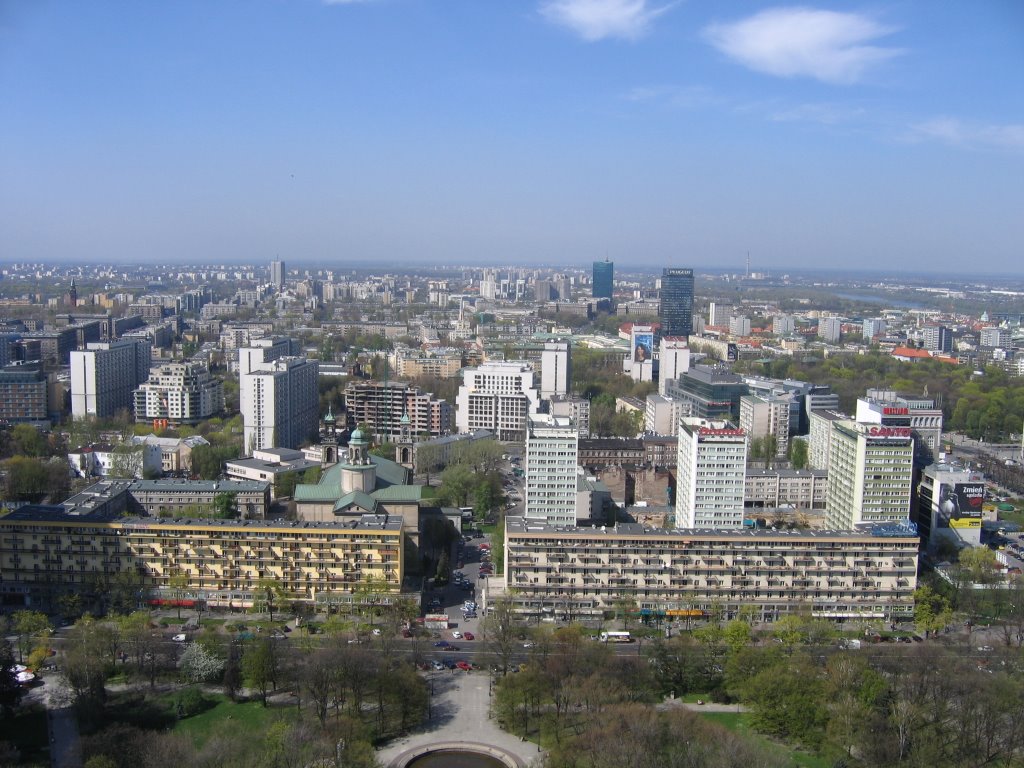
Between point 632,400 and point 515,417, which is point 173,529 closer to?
point 515,417

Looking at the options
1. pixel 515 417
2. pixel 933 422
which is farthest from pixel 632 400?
pixel 933 422

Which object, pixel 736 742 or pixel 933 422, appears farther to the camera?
pixel 933 422

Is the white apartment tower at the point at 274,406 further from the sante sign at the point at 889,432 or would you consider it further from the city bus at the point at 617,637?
the sante sign at the point at 889,432

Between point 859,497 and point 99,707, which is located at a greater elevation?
point 859,497

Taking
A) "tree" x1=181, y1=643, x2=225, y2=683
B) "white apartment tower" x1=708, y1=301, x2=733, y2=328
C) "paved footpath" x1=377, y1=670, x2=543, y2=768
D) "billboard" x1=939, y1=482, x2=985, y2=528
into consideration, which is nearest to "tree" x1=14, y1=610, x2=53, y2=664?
"tree" x1=181, y1=643, x2=225, y2=683

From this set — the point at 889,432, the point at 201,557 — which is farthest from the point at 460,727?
the point at 889,432
